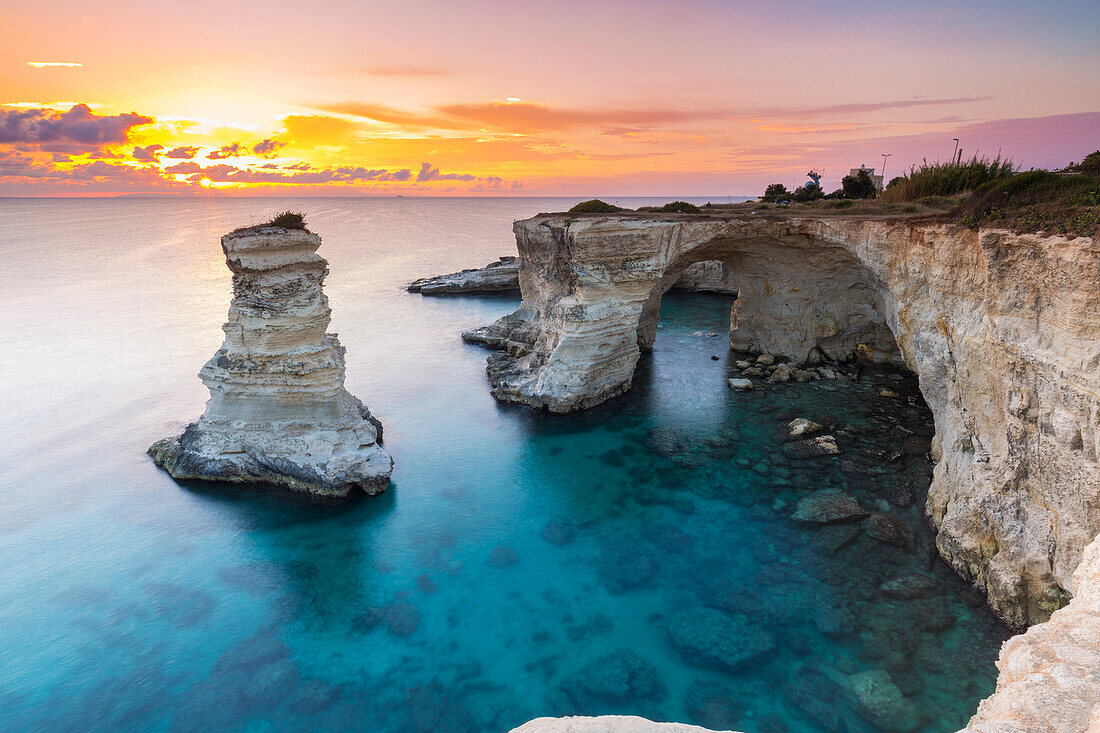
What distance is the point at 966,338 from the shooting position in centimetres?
1473

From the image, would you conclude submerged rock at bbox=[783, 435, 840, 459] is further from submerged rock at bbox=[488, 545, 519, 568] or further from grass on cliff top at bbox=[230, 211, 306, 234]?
grass on cliff top at bbox=[230, 211, 306, 234]

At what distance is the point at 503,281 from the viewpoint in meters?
57.4

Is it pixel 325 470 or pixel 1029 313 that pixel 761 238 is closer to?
pixel 1029 313

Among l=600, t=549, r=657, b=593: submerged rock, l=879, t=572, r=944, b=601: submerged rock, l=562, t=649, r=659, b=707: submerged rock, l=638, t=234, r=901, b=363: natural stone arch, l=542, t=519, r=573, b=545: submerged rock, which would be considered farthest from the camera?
l=638, t=234, r=901, b=363: natural stone arch

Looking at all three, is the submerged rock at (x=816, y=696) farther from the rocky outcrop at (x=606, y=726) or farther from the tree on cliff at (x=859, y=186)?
the tree on cliff at (x=859, y=186)

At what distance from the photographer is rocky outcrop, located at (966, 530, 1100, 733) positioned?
4.81 metres

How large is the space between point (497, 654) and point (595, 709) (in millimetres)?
2960

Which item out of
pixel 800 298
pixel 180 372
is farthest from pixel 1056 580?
pixel 180 372

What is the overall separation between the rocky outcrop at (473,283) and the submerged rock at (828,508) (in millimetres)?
43238

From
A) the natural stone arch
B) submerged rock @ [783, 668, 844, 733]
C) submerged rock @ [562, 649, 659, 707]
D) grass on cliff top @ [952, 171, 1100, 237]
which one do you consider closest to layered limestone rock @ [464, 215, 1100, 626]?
the natural stone arch

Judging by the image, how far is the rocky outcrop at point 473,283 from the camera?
56.1 metres

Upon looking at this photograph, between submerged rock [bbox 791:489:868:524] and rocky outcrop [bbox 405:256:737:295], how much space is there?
3687 centimetres

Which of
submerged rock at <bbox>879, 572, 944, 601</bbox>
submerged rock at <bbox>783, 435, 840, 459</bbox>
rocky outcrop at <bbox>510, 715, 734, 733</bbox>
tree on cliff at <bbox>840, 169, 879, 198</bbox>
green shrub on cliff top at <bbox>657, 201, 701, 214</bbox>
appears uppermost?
tree on cliff at <bbox>840, 169, 879, 198</bbox>

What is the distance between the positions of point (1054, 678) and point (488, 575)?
1349 centimetres
